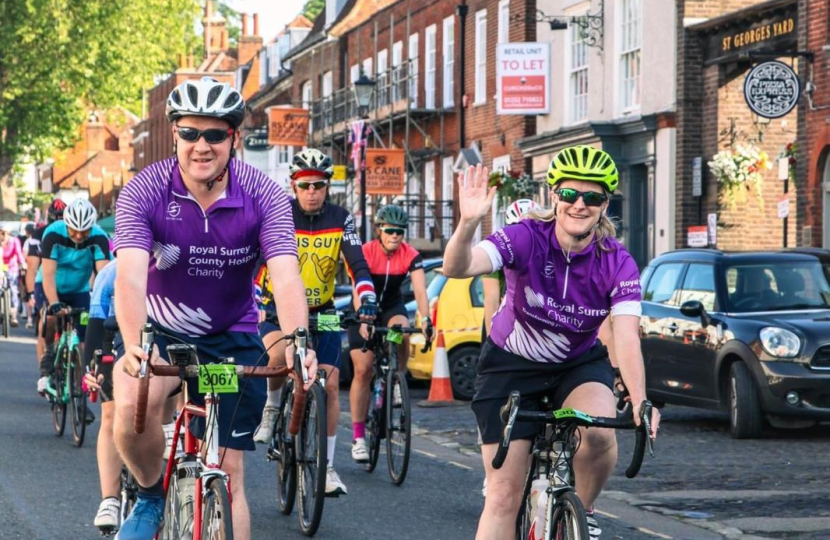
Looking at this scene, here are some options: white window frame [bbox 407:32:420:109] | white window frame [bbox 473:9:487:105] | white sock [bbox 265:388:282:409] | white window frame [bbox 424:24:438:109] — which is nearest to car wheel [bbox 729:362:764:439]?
white sock [bbox 265:388:282:409]

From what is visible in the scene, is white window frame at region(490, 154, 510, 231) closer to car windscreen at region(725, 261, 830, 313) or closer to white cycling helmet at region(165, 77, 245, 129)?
car windscreen at region(725, 261, 830, 313)

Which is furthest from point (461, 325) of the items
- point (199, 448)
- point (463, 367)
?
point (199, 448)

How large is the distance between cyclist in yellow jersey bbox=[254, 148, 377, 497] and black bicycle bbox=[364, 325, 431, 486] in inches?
41.6

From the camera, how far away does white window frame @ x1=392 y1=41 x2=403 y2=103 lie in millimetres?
43312

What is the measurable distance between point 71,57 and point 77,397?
5289cm

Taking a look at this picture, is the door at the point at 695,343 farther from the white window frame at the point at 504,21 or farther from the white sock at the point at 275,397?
the white window frame at the point at 504,21

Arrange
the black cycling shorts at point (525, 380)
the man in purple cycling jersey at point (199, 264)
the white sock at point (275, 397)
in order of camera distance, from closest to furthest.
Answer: the man in purple cycling jersey at point (199, 264)
the black cycling shorts at point (525, 380)
the white sock at point (275, 397)

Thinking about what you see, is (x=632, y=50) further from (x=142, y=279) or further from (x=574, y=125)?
(x=142, y=279)

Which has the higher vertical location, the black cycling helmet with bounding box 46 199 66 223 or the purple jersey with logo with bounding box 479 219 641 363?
the black cycling helmet with bounding box 46 199 66 223

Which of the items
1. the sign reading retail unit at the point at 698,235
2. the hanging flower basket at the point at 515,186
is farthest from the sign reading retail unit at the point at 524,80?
the sign reading retail unit at the point at 698,235

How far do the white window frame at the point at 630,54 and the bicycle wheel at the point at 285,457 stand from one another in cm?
1888

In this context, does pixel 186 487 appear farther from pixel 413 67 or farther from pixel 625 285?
pixel 413 67

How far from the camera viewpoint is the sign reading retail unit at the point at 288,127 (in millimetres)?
47031

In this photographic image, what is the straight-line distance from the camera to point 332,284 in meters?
10.3
